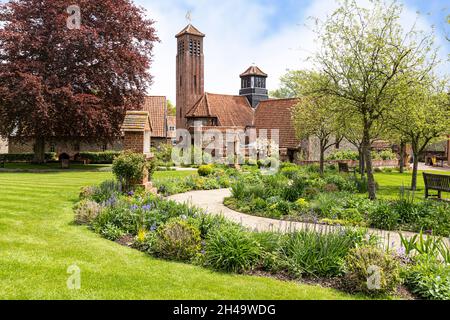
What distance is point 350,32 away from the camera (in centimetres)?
1330

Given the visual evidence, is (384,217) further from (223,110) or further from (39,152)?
(223,110)

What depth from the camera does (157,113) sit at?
44.7m

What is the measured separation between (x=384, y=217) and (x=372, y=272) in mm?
4893

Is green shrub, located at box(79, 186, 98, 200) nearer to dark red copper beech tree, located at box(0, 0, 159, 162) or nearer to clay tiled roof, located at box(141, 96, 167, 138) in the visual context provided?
dark red copper beech tree, located at box(0, 0, 159, 162)

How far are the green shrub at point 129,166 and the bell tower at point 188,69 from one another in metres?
39.0

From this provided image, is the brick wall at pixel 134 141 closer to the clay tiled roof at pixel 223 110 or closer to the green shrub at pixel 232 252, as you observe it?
the green shrub at pixel 232 252

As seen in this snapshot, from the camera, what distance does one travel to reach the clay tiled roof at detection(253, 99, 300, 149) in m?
38.6

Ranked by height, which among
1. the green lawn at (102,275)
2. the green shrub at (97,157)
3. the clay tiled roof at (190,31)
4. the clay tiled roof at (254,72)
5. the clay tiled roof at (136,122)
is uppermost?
the clay tiled roof at (190,31)

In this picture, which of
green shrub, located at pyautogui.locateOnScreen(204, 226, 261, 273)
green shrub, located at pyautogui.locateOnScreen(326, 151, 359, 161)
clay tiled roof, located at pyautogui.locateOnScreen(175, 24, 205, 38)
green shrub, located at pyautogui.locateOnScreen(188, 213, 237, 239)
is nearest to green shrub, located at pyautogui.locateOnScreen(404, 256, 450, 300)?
green shrub, located at pyautogui.locateOnScreen(204, 226, 261, 273)

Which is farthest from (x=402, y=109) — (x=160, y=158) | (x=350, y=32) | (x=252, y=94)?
(x=252, y=94)

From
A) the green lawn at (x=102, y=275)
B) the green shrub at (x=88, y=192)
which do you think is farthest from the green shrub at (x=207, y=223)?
the green shrub at (x=88, y=192)

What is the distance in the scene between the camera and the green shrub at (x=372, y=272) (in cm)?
539

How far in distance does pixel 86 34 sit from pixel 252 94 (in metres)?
26.4

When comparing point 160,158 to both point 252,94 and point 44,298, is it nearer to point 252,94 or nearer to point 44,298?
point 252,94
